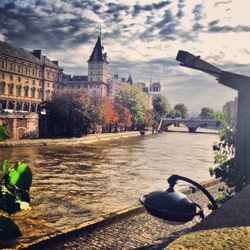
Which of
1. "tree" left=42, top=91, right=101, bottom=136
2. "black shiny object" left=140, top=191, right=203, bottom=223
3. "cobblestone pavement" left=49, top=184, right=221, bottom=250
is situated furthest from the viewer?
"tree" left=42, top=91, right=101, bottom=136

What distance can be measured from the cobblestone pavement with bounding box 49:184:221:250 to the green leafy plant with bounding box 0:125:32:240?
2.57 meters

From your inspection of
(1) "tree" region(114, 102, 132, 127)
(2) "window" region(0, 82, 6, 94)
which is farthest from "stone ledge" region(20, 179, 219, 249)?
(2) "window" region(0, 82, 6, 94)

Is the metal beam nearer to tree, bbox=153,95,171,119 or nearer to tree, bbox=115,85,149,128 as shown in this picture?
tree, bbox=115,85,149,128

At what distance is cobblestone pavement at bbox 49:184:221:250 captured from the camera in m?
8.82

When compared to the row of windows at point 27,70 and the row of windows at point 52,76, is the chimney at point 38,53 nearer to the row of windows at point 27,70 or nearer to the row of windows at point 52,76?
the row of windows at point 27,70

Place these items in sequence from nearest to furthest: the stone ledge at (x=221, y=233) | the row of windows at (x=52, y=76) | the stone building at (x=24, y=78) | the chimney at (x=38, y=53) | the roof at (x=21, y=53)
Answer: the stone ledge at (x=221, y=233) < the stone building at (x=24, y=78) < the roof at (x=21, y=53) < the chimney at (x=38, y=53) < the row of windows at (x=52, y=76)

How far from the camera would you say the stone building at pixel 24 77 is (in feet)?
231

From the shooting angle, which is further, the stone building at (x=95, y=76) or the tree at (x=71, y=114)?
the stone building at (x=95, y=76)

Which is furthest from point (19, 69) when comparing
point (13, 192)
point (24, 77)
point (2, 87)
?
point (13, 192)

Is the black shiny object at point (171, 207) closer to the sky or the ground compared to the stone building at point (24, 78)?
closer to the ground

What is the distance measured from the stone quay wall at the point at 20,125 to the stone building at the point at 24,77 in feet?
73.5

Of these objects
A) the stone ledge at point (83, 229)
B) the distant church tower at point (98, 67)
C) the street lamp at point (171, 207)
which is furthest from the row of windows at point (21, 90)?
the street lamp at point (171, 207)

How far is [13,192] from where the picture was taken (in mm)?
6840

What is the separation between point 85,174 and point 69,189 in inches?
204
